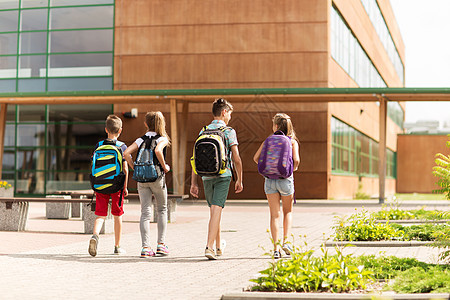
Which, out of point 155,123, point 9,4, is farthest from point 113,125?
point 9,4

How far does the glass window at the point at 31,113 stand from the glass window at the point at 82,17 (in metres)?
4.15

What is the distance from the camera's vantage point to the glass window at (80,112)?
2984 cm

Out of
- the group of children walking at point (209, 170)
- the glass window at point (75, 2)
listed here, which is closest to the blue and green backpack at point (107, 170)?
the group of children walking at point (209, 170)

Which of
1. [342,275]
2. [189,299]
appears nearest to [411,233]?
[342,275]

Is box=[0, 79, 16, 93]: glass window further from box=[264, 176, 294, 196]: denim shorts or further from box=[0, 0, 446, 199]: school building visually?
box=[264, 176, 294, 196]: denim shorts

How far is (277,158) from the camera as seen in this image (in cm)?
840

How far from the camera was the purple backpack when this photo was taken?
27.5ft

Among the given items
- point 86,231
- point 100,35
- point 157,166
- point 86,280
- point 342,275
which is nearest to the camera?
point 342,275

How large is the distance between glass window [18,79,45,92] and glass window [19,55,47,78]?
0.90 ft

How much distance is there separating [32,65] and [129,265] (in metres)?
25.0

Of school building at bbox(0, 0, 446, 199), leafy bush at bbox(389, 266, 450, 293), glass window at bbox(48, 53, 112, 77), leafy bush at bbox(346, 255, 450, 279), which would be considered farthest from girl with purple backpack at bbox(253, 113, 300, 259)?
glass window at bbox(48, 53, 112, 77)

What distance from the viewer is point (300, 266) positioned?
574 centimetres

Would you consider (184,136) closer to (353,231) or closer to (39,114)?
(39,114)

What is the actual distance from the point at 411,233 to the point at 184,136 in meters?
18.1
